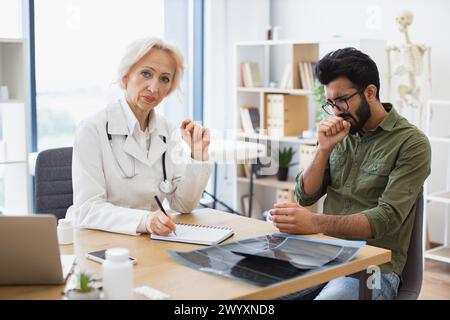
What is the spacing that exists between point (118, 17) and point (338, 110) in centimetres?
269

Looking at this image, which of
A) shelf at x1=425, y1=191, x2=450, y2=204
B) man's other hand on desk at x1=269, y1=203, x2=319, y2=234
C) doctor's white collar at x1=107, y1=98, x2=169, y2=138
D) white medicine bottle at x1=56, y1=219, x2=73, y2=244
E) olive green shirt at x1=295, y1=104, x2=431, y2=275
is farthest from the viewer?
shelf at x1=425, y1=191, x2=450, y2=204

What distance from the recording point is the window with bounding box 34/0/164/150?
13.9 feet

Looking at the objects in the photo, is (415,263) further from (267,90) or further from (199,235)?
(267,90)

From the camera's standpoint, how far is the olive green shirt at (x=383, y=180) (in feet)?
6.86

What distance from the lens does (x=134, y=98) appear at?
7.93 ft

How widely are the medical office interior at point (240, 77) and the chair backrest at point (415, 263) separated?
5.17 ft

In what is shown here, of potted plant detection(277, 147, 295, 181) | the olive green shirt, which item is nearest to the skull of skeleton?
potted plant detection(277, 147, 295, 181)

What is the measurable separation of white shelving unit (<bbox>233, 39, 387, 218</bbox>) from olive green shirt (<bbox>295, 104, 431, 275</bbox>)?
7.13 ft

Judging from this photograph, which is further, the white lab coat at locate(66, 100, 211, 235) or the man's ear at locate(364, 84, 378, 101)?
the man's ear at locate(364, 84, 378, 101)

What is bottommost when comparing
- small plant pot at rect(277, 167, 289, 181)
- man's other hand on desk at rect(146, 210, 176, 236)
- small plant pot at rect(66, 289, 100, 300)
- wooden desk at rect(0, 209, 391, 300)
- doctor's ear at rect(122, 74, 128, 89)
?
small plant pot at rect(277, 167, 289, 181)

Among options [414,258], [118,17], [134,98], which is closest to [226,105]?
[118,17]

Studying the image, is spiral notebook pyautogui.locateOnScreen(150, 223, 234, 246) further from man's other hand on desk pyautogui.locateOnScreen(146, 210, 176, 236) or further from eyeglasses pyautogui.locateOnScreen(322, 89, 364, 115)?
eyeglasses pyautogui.locateOnScreen(322, 89, 364, 115)

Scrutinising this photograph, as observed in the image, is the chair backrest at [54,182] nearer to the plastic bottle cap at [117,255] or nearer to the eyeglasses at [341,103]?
the eyeglasses at [341,103]
